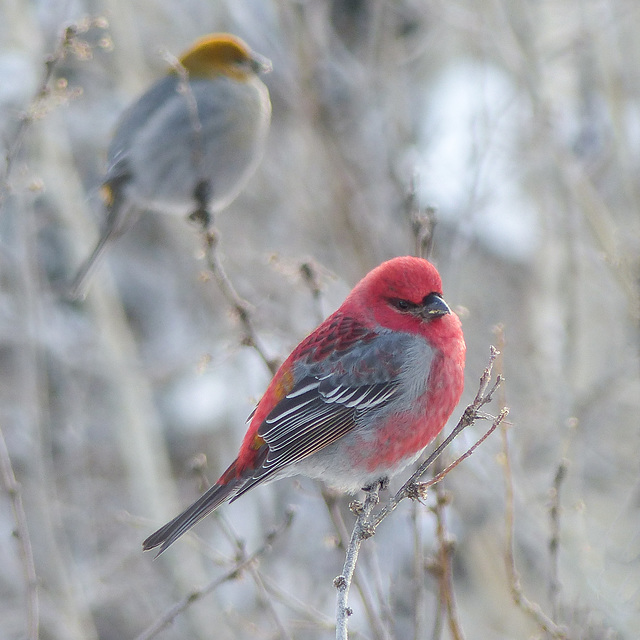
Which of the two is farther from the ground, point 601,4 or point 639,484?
point 601,4

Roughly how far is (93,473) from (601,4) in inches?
256

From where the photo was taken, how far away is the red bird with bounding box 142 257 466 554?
11.7ft

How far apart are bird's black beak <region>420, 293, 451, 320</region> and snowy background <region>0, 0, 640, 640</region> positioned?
1.42m

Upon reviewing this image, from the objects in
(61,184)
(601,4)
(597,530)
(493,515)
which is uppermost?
(601,4)

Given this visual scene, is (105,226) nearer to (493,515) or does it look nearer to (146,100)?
(146,100)

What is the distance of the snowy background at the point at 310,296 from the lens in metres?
6.03

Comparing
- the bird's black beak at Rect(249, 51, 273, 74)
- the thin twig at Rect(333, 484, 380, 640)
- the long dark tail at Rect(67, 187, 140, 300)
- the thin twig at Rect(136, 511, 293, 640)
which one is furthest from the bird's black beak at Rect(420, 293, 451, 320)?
the bird's black beak at Rect(249, 51, 273, 74)

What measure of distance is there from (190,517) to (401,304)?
1266mm

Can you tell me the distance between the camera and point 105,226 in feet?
16.5

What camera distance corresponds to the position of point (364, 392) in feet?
12.3

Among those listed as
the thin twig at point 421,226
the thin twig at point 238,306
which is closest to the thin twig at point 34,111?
the thin twig at point 238,306

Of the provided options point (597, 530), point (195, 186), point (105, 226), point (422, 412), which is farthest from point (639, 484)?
point (105, 226)

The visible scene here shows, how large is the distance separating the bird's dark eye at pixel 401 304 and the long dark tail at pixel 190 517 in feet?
3.34

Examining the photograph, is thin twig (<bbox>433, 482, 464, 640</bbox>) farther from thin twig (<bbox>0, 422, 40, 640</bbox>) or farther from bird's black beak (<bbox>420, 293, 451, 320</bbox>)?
thin twig (<bbox>0, 422, 40, 640</bbox>)
